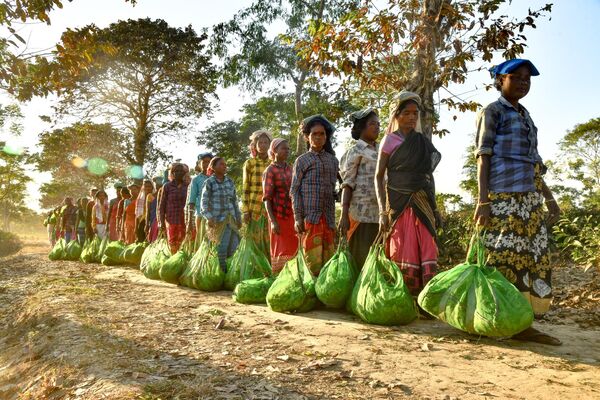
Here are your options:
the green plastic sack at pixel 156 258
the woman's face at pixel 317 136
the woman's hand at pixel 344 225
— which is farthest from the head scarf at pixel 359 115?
the green plastic sack at pixel 156 258

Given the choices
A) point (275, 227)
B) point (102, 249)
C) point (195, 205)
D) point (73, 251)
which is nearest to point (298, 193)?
point (275, 227)

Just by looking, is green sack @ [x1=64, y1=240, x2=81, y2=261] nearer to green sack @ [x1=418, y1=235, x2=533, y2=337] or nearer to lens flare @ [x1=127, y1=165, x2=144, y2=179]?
lens flare @ [x1=127, y1=165, x2=144, y2=179]

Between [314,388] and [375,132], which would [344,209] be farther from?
[314,388]

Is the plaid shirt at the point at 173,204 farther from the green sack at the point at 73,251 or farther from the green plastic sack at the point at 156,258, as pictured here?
the green sack at the point at 73,251

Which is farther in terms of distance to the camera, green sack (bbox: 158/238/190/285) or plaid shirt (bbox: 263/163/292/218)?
green sack (bbox: 158/238/190/285)

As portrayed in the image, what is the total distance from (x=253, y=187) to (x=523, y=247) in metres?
3.57

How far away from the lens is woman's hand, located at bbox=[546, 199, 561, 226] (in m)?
3.52

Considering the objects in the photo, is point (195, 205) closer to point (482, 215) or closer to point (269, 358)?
point (269, 358)

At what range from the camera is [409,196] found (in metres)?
3.89

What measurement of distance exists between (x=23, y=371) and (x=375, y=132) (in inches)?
140

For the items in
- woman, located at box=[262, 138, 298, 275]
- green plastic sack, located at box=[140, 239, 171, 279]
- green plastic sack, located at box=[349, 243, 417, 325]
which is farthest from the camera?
green plastic sack, located at box=[140, 239, 171, 279]

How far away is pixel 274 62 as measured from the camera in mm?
16859

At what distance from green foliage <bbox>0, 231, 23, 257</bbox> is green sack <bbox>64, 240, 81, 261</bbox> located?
597 inches

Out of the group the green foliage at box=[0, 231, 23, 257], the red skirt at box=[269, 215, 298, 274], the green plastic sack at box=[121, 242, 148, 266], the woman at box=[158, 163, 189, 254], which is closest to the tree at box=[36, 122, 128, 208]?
the green foliage at box=[0, 231, 23, 257]
